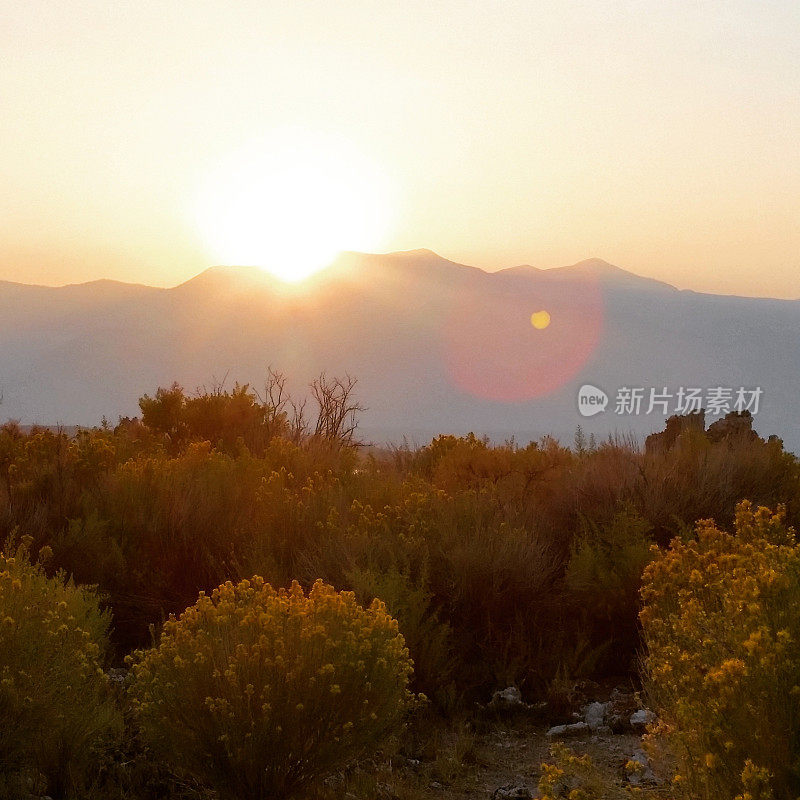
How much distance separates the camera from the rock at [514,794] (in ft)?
15.7

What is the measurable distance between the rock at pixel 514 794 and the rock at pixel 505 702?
4.20 ft

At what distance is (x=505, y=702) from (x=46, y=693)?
3.01m

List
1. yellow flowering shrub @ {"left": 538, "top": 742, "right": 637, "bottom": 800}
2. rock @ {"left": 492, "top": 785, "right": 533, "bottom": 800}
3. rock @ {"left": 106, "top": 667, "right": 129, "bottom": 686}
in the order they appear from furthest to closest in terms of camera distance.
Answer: rock @ {"left": 106, "top": 667, "right": 129, "bottom": 686}
rock @ {"left": 492, "top": 785, "right": 533, "bottom": 800}
yellow flowering shrub @ {"left": 538, "top": 742, "right": 637, "bottom": 800}

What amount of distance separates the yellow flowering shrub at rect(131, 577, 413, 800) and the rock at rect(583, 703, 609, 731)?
6.21ft

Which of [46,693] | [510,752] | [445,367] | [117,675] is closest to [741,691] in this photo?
[510,752]

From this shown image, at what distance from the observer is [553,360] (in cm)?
17162

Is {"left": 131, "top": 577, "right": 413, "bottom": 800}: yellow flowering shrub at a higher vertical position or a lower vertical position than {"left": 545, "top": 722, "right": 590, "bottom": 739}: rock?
higher

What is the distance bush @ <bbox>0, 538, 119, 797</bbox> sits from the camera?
13.8 ft

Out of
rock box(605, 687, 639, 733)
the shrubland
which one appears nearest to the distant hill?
the shrubland

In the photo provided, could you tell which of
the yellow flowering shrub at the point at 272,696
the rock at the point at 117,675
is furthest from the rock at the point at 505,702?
the rock at the point at 117,675

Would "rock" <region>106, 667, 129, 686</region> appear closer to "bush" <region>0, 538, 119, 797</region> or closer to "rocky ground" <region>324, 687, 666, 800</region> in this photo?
"bush" <region>0, 538, 119, 797</region>

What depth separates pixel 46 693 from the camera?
4219 millimetres

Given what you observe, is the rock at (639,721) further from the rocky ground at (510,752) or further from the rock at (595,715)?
the rock at (595,715)

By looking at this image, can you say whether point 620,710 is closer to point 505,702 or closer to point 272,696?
point 505,702
